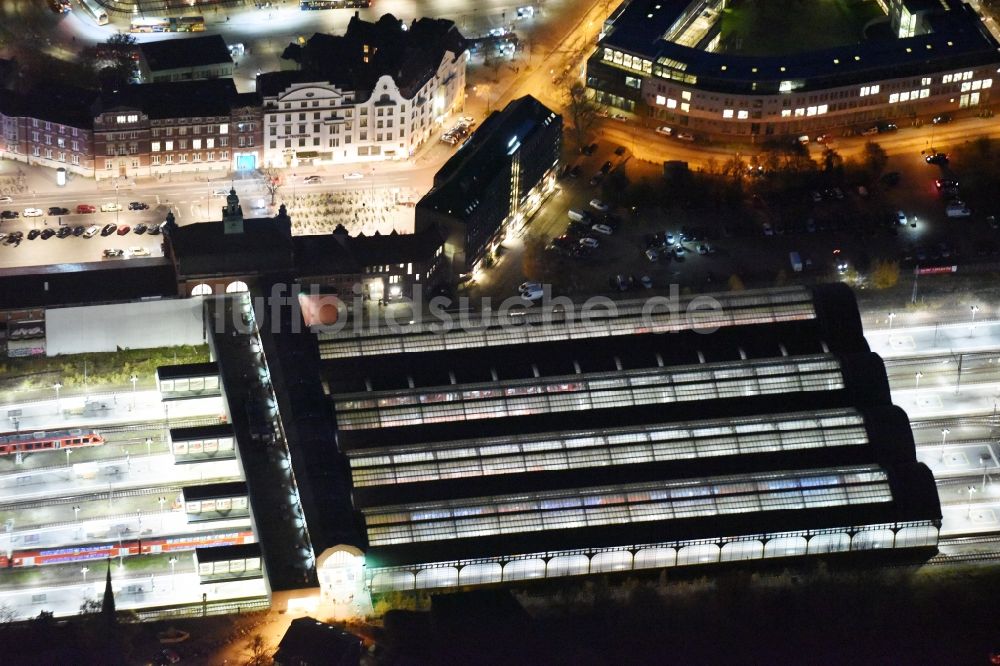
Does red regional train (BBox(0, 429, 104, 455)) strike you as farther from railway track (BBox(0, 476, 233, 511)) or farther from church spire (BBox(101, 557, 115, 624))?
church spire (BBox(101, 557, 115, 624))

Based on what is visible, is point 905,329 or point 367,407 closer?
point 367,407

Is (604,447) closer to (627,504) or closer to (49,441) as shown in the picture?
(627,504)

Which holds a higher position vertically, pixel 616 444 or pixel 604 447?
pixel 616 444

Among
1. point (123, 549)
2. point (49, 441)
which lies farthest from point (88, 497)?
point (49, 441)

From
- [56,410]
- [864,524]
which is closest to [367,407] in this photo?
[56,410]

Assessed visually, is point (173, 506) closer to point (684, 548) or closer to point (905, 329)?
point (684, 548)
